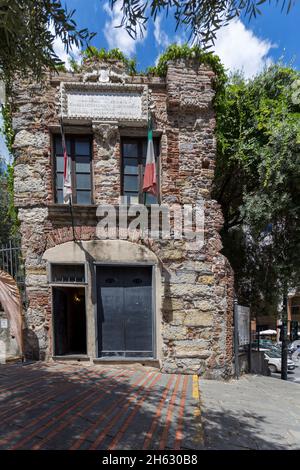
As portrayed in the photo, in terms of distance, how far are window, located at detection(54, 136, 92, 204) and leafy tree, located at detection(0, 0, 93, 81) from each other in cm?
467

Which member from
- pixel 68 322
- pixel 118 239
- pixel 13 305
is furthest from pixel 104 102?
pixel 68 322

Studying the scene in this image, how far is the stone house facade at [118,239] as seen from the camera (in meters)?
7.69

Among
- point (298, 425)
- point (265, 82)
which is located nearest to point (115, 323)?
point (298, 425)

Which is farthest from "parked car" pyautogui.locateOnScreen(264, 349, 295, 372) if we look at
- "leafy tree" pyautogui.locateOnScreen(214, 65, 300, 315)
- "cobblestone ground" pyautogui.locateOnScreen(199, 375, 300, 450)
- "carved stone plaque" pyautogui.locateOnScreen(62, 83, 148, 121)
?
"carved stone plaque" pyautogui.locateOnScreen(62, 83, 148, 121)

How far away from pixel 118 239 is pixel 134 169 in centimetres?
198

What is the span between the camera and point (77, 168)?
827cm

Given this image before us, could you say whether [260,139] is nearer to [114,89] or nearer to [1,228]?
[114,89]

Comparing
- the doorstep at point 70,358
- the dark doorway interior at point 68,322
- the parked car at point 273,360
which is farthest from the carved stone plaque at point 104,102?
the parked car at point 273,360

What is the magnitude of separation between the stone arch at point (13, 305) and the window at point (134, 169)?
3556 mm

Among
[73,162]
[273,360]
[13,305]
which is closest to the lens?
[13,305]

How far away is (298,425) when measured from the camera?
4852mm

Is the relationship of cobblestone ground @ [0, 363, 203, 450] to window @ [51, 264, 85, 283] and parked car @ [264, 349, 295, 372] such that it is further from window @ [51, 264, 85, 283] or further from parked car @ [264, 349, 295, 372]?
parked car @ [264, 349, 295, 372]

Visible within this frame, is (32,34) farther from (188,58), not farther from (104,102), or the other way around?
(188,58)

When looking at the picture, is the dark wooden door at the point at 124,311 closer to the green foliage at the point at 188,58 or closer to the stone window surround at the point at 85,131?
the stone window surround at the point at 85,131
